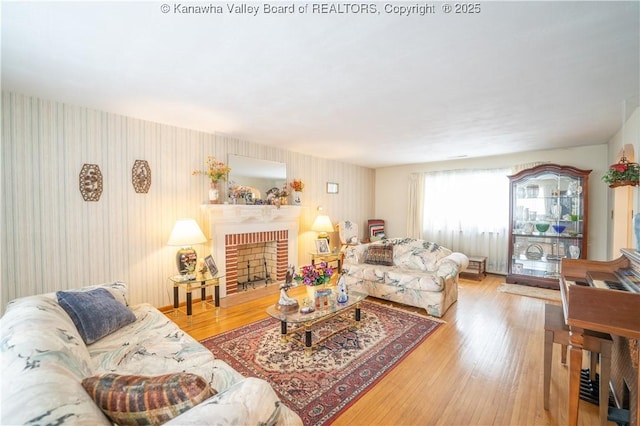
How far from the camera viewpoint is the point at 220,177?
3936 mm

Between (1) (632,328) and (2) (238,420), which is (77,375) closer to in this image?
(2) (238,420)

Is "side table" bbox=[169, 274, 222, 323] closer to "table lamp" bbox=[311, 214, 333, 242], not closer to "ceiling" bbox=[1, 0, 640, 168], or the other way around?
"ceiling" bbox=[1, 0, 640, 168]

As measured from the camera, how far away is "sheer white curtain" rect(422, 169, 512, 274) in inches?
213

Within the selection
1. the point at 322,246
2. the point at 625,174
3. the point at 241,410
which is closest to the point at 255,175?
the point at 322,246

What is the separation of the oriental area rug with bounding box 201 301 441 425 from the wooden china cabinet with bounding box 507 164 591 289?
9.31 ft

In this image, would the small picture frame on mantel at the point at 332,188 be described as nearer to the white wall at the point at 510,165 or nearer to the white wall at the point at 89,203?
the white wall at the point at 510,165

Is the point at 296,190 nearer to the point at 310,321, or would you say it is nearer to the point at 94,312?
the point at 310,321

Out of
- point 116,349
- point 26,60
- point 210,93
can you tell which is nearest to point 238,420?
point 116,349

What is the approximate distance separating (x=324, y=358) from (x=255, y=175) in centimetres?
303

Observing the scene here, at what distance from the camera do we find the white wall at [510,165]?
443 cm

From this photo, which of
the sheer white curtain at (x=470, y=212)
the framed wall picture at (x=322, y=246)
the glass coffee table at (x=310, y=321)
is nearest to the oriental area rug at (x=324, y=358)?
the glass coffee table at (x=310, y=321)

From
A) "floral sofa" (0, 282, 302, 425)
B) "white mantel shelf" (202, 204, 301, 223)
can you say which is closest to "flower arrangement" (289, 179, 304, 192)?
"white mantel shelf" (202, 204, 301, 223)

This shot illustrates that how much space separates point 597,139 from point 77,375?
247 inches

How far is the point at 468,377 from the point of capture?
2.24 metres
